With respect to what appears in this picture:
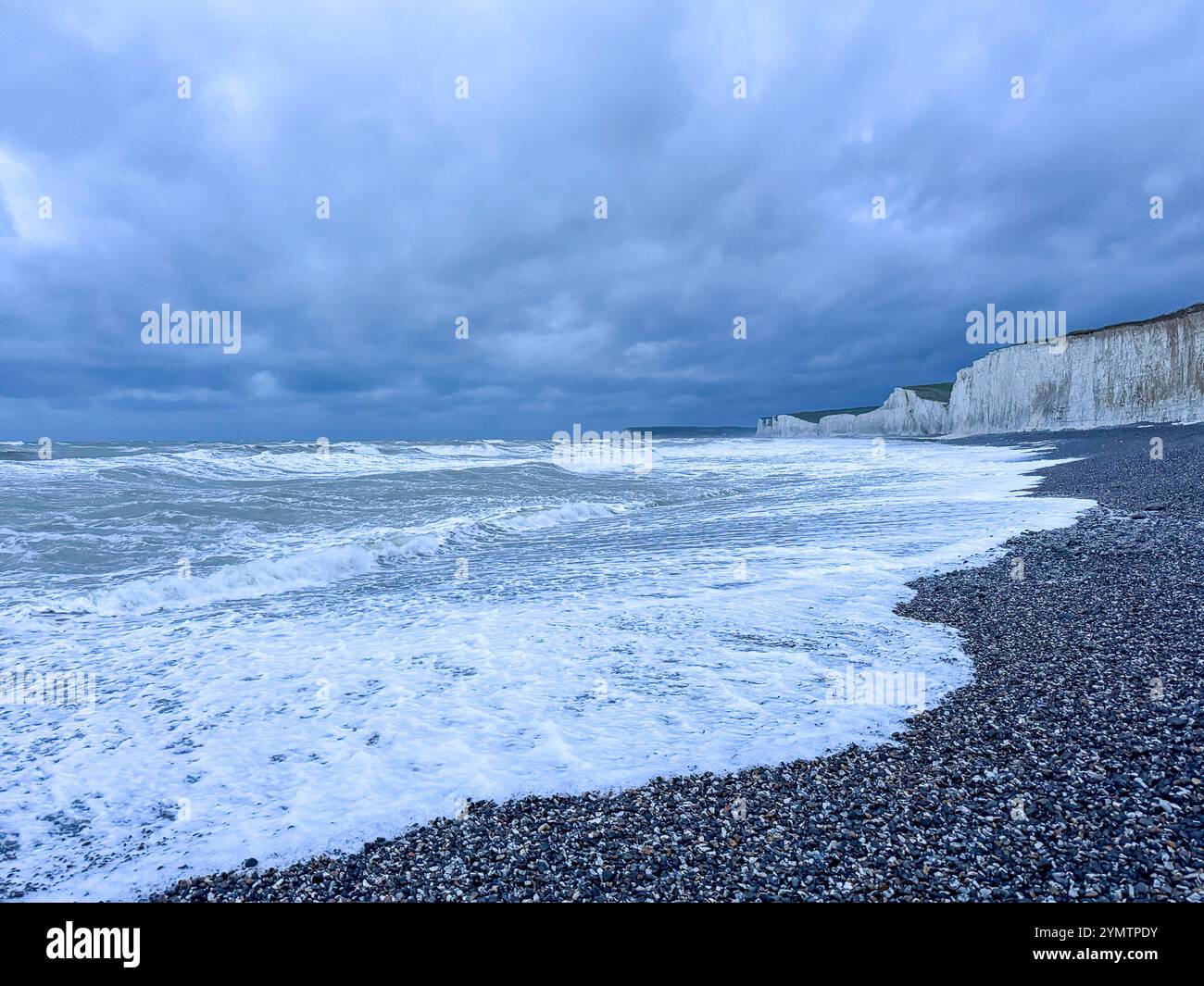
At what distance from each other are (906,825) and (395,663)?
16.8 feet

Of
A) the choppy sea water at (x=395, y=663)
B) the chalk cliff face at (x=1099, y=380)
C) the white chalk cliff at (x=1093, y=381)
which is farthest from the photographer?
the white chalk cliff at (x=1093, y=381)

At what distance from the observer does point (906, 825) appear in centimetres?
342

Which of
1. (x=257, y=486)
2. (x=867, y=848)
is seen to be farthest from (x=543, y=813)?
(x=257, y=486)

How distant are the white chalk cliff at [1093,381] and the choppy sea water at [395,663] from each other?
55636mm

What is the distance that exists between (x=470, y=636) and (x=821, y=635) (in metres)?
4.12

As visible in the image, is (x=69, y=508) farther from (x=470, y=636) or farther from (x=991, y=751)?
(x=991, y=751)

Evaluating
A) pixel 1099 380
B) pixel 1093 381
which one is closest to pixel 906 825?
pixel 1099 380

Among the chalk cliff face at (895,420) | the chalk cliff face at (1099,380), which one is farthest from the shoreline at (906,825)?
the chalk cliff face at (895,420)

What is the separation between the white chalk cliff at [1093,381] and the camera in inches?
2141

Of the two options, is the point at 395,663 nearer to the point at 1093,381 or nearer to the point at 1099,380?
the point at 1099,380

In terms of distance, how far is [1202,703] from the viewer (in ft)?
14.8

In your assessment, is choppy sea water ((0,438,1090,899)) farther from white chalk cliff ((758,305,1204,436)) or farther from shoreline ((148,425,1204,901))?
white chalk cliff ((758,305,1204,436))

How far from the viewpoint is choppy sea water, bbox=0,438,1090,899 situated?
417 centimetres

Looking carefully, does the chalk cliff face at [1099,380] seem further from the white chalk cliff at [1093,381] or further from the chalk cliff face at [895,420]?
the chalk cliff face at [895,420]
